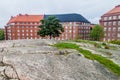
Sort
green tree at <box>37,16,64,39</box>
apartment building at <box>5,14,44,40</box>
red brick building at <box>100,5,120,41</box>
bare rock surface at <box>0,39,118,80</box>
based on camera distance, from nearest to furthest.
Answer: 1. bare rock surface at <box>0,39,118,80</box>
2. green tree at <box>37,16,64,39</box>
3. red brick building at <box>100,5,120,41</box>
4. apartment building at <box>5,14,44,40</box>

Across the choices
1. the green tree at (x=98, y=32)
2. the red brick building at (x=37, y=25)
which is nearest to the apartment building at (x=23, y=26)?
the red brick building at (x=37, y=25)

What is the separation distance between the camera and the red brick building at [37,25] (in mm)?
105944

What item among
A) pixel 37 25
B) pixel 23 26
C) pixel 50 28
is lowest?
pixel 50 28

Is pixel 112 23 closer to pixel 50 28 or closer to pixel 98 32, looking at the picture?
pixel 98 32

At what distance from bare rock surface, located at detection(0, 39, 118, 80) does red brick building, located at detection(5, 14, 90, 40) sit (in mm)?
93533

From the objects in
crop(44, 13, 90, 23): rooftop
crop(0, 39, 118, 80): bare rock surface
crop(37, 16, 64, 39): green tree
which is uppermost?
crop(44, 13, 90, 23): rooftop

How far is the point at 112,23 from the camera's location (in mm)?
85125

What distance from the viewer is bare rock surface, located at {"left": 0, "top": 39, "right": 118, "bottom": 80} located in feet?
31.2

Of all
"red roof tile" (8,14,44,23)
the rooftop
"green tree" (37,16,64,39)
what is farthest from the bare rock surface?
"red roof tile" (8,14,44,23)

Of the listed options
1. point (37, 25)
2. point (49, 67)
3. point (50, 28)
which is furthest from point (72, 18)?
point (49, 67)

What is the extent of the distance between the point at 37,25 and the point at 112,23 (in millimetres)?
44751

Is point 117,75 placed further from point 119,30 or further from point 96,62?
point 119,30

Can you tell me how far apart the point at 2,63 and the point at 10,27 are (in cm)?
10545

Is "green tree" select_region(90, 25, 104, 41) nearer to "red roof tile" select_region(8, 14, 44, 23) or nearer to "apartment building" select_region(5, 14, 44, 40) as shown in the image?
"apartment building" select_region(5, 14, 44, 40)
